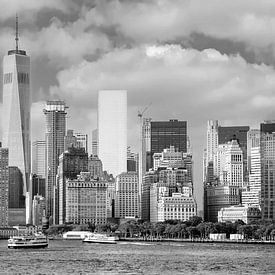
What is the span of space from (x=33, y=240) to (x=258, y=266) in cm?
7024

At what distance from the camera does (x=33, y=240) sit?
7338 inches

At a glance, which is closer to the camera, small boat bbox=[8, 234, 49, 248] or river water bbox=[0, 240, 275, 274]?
river water bbox=[0, 240, 275, 274]

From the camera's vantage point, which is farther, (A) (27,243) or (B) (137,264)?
(A) (27,243)

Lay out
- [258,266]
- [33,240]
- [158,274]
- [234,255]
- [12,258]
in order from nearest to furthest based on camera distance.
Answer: [158,274] → [258,266] → [12,258] → [234,255] → [33,240]

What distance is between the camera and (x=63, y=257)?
148 m

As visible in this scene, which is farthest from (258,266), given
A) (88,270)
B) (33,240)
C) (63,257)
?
(33,240)

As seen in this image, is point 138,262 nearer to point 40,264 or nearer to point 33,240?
point 40,264

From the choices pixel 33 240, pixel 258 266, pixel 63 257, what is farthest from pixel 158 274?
pixel 33 240

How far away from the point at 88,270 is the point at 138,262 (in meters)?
17.4

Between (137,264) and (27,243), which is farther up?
(27,243)

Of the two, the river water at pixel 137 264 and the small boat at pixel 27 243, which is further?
the small boat at pixel 27 243

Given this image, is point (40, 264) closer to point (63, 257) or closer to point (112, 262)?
point (112, 262)

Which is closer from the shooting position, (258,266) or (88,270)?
(88,270)

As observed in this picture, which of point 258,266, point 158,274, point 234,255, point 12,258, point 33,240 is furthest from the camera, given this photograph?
point 33,240
